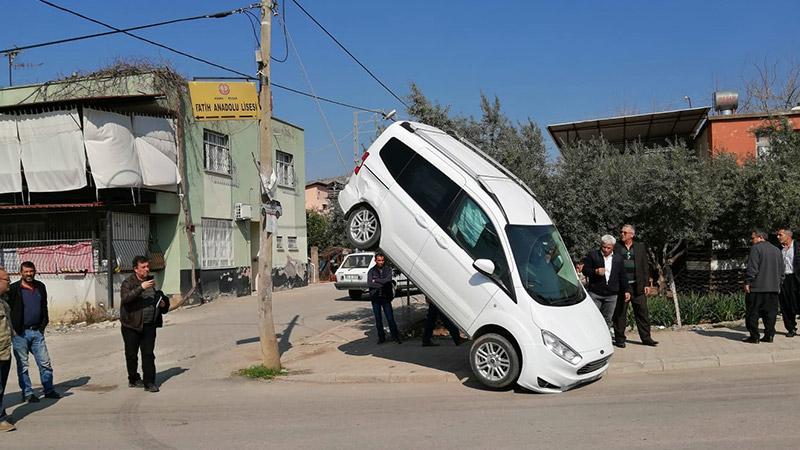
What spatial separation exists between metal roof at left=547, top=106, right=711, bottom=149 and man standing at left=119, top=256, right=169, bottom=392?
11810mm

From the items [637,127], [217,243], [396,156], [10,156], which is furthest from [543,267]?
[217,243]

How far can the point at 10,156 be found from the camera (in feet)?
57.6

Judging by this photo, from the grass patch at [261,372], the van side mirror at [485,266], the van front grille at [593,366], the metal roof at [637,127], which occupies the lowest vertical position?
the grass patch at [261,372]

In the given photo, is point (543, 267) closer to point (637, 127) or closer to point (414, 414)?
point (414, 414)

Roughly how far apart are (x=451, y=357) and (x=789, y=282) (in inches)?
227

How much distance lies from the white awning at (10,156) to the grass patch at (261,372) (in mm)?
11460

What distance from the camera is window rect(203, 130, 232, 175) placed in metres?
21.7

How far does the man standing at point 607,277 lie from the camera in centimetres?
1009

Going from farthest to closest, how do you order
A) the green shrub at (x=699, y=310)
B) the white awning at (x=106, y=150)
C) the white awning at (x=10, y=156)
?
the white awning at (x=10, y=156)
the white awning at (x=106, y=150)
the green shrub at (x=699, y=310)

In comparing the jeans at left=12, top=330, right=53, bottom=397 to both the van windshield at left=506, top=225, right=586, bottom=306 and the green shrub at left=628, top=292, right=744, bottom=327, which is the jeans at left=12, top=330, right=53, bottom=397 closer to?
the van windshield at left=506, top=225, right=586, bottom=306

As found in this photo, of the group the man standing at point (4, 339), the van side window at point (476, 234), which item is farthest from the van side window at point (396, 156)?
the man standing at point (4, 339)

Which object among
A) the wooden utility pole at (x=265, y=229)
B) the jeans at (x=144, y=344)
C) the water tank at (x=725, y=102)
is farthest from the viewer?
the water tank at (x=725, y=102)

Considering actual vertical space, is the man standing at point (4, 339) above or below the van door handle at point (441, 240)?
below

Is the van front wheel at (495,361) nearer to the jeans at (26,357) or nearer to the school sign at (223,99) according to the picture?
the school sign at (223,99)
